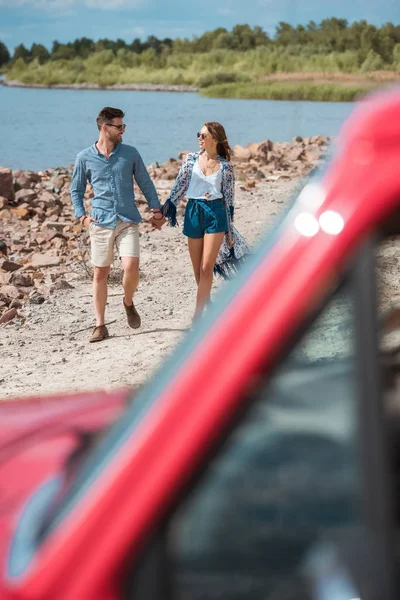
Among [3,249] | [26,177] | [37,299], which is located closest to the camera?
[37,299]

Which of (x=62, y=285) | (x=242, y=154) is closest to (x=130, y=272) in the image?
(x=62, y=285)

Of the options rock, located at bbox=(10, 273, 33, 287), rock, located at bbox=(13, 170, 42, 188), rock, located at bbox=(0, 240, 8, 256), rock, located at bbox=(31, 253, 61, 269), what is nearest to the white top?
rock, located at bbox=(10, 273, 33, 287)

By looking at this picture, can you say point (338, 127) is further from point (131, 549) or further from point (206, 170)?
point (206, 170)

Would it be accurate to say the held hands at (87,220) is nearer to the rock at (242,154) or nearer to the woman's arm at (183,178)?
the woman's arm at (183,178)

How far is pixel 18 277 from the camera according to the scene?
11891mm

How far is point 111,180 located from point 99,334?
4.99 feet

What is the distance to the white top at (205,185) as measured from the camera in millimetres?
7777

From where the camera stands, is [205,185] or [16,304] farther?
[16,304]

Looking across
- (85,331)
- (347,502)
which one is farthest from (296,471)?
(85,331)

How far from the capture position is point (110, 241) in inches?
311

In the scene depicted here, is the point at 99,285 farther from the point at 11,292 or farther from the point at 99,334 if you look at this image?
the point at 11,292

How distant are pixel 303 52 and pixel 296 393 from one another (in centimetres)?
80

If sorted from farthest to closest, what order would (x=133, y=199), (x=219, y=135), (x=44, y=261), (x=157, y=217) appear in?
(x=44, y=261) < (x=157, y=217) < (x=133, y=199) < (x=219, y=135)

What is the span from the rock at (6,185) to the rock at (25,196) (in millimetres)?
117
